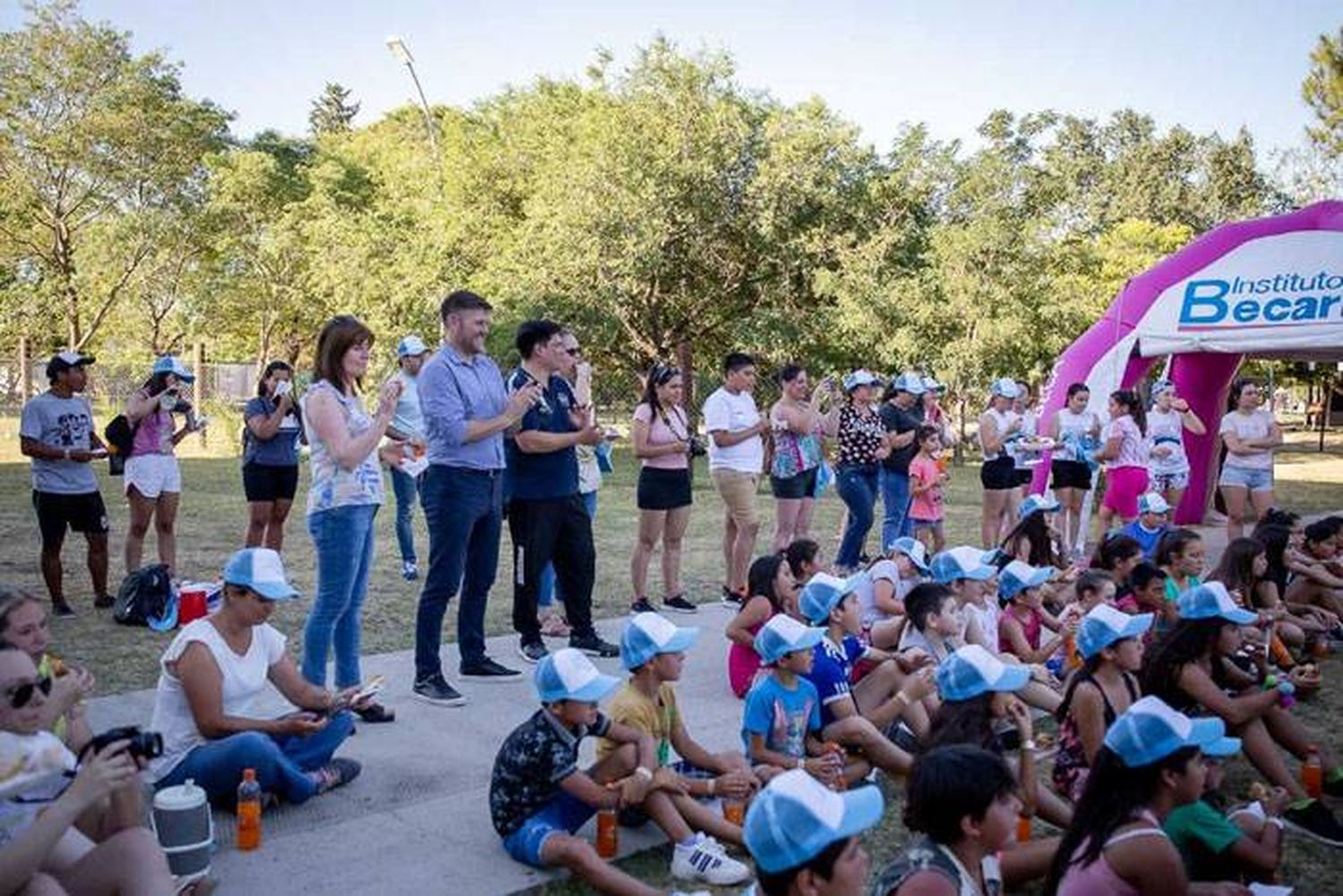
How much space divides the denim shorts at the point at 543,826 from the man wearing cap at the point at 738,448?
393 cm

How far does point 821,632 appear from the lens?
4266 mm

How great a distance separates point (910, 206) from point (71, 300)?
18.8 metres

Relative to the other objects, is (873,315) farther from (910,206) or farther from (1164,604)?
(1164,604)

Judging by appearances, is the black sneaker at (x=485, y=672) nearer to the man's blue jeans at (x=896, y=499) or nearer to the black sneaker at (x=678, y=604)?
the black sneaker at (x=678, y=604)

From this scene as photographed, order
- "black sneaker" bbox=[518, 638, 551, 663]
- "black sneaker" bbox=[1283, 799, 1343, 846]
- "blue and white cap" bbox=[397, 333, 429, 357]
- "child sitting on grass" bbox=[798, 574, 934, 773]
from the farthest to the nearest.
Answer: "blue and white cap" bbox=[397, 333, 429, 357], "black sneaker" bbox=[518, 638, 551, 663], "child sitting on grass" bbox=[798, 574, 934, 773], "black sneaker" bbox=[1283, 799, 1343, 846]

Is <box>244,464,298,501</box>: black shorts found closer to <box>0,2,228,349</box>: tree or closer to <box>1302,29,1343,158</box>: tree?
<box>0,2,228,349</box>: tree

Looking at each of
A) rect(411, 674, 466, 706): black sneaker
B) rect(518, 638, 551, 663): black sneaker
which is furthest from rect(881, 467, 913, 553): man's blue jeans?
rect(411, 674, 466, 706): black sneaker

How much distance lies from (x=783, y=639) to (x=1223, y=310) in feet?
32.8

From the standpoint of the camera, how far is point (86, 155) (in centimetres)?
2280

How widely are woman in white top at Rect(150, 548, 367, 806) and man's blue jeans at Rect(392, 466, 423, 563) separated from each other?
15.5ft

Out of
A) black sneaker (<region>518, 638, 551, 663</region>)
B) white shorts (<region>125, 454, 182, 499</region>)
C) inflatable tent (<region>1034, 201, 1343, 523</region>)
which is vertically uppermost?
inflatable tent (<region>1034, 201, 1343, 523</region>)

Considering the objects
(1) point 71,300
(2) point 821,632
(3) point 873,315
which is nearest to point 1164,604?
(2) point 821,632

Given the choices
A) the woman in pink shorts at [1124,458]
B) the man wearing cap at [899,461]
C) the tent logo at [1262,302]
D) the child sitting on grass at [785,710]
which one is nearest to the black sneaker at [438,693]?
the child sitting on grass at [785,710]

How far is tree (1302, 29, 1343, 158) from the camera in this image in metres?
25.7
